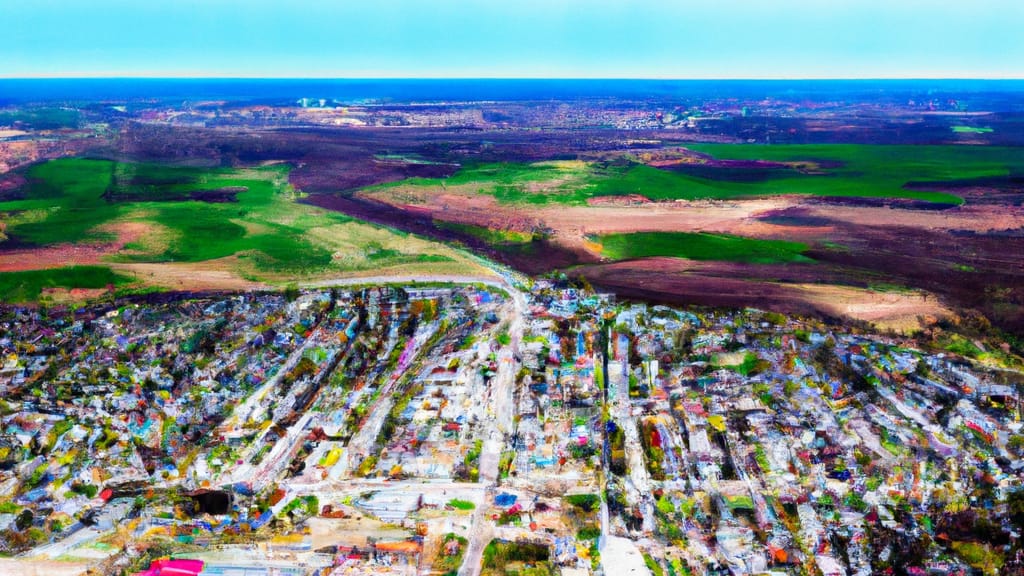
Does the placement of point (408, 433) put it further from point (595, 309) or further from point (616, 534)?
point (595, 309)

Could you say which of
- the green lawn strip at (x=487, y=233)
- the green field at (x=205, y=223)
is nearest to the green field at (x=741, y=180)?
the green lawn strip at (x=487, y=233)

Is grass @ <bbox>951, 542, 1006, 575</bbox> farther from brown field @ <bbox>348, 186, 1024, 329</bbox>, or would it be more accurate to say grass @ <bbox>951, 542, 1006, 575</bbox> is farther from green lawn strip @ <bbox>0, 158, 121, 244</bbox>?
green lawn strip @ <bbox>0, 158, 121, 244</bbox>

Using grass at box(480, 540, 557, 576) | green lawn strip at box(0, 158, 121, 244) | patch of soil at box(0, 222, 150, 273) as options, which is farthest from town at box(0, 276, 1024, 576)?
green lawn strip at box(0, 158, 121, 244)

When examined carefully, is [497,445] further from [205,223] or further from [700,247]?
[205,223]

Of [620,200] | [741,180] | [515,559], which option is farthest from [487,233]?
[515,559]

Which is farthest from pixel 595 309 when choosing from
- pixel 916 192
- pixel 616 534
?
Result: pixel 916 192

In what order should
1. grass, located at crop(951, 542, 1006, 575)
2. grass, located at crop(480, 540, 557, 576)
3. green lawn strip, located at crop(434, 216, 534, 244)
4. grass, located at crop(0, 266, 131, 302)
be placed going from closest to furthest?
grass, located at crop(951, 542, 1006, 575), grass, located at crop(480, 540, 557, 576), grass, located at crop(0, 266, 131, 302), green lawn strip, located at crop(434, 216, 534, 244)
